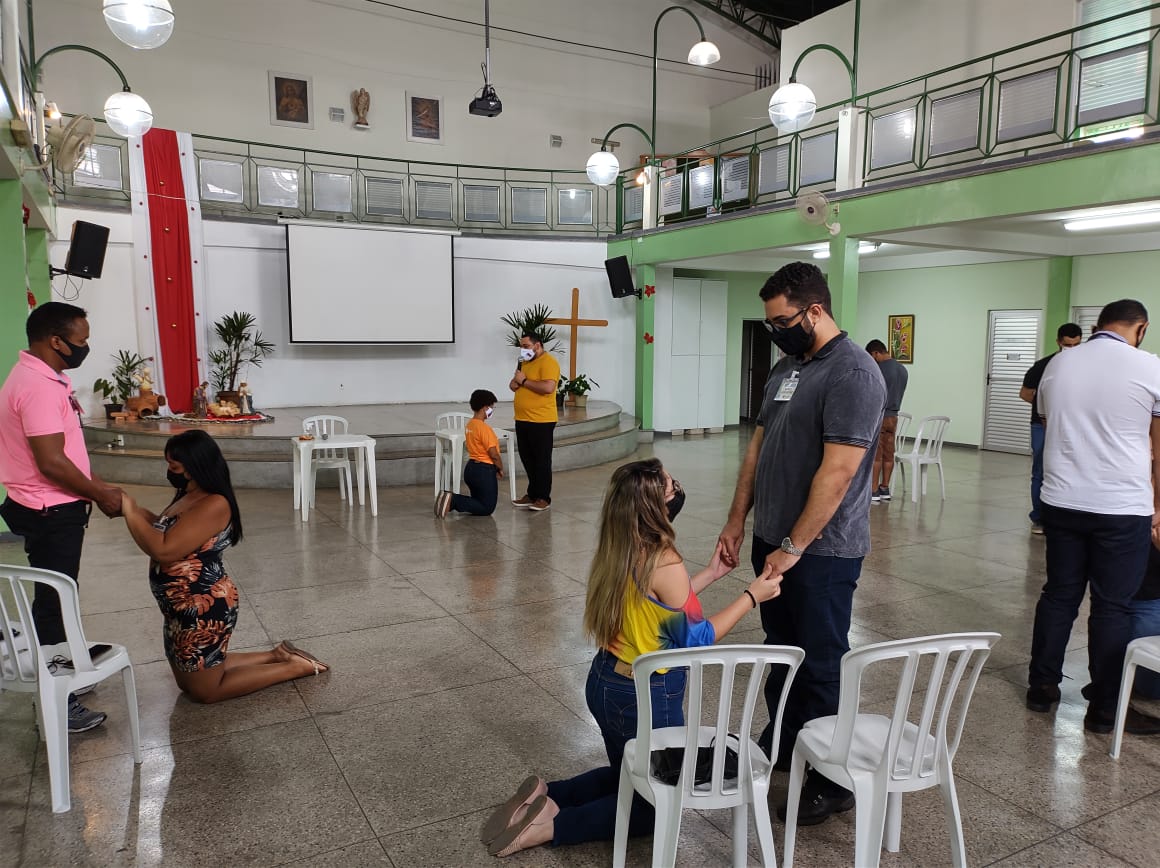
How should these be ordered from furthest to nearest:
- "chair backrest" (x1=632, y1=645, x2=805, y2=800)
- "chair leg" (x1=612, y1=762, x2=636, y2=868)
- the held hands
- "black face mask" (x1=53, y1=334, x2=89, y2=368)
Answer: "black face mask" (x1=53, y1=334, x2=89, y2=368) < the held hands < "chair leg" (x1=612, y1=762, x2=636, y2=868) < "chair backrest" (x1=632, y1=645, x2=805, y2=800)

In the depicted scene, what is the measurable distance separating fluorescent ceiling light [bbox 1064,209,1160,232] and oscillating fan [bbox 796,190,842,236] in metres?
2.37

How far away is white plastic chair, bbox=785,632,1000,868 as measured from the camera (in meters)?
2.04

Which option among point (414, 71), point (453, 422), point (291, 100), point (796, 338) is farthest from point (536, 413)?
point (414, 71)

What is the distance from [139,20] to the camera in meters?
4.95

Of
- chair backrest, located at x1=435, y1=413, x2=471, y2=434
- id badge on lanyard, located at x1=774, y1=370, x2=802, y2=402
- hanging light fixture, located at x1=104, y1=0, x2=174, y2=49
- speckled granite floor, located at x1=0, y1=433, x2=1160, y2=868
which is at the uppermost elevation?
hanging light fixture, located at x1=104, y1=0, x2=174, y2=49

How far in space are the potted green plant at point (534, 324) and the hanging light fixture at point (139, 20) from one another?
798cm

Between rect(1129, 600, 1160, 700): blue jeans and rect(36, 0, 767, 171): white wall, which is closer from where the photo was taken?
rect(1129, 600, 1160, 700): blue jeans

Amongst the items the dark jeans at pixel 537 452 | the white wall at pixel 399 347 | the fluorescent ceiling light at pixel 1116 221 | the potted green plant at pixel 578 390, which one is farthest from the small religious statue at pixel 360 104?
the fluorescent ceiling light at pixel 1116 221

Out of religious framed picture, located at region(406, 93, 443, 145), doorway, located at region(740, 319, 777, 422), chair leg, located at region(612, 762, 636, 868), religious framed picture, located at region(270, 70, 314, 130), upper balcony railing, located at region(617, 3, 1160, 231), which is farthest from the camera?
doorway, located at region(740, 319, 777, 422)

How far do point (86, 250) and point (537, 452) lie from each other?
19.9ft

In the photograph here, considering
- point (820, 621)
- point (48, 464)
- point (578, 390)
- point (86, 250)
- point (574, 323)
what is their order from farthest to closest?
1. point (574, 323)
2. point (578, 390)
3. point (86, 250)
4. point (48, 464)
5. point (820, 621)

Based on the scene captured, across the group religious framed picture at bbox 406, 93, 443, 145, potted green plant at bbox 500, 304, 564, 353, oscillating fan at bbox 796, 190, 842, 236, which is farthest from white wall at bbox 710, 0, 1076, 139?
religious framed picture at bbox 406, 93, 443, 145

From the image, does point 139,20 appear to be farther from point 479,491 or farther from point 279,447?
point 279,447

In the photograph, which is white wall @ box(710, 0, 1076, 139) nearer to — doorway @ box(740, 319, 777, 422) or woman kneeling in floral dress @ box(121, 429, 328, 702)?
doorway @ box(740, 319, 777, 422)
